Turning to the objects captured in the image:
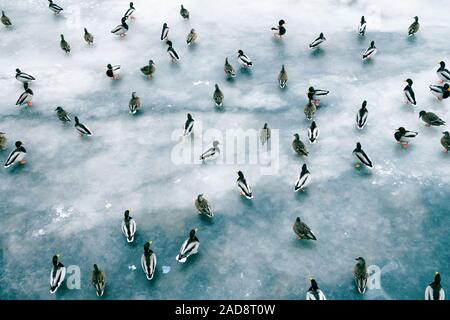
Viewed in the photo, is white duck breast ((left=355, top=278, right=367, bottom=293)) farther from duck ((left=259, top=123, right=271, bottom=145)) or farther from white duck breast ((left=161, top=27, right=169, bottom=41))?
white duck breast ((left=161, top=27, right=169, bottom=41))

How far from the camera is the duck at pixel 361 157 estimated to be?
→ 1054cm

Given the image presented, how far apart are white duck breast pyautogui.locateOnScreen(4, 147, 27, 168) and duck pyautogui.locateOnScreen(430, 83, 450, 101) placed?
1167cm

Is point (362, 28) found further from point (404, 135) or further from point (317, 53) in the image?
point (404, 135)

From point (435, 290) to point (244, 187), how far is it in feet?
14.5

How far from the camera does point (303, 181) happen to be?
10.1m

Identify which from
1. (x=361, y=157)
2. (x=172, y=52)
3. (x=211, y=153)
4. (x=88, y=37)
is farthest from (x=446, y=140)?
(x=88, y=37)

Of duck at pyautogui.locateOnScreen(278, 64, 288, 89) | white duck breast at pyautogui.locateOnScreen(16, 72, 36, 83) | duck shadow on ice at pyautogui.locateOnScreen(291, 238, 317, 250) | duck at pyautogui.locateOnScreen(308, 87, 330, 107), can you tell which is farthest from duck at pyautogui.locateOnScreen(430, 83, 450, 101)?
white duck breast at pyautogui.locateOnScreen(16, 72, 36, 83)

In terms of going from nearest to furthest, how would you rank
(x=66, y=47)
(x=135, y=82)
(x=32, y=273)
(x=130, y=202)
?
(x=32, y=273) < (x=130, y=202) < (x=135, y=82) < (x=66, y=47)

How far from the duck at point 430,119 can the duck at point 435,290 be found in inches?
196

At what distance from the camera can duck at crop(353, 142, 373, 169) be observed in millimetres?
10539
